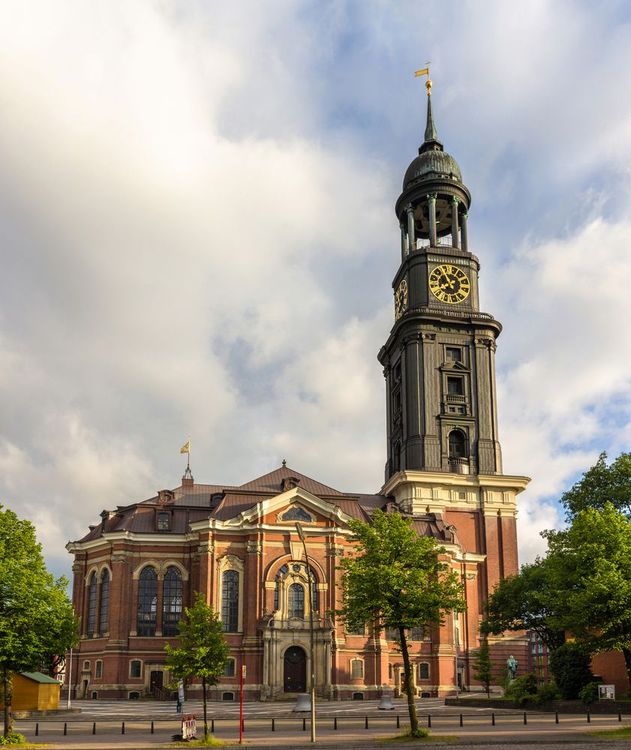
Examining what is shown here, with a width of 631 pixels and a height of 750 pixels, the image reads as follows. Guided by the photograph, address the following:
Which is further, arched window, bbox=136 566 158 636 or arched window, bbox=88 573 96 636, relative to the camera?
arched window, bbox=88 573 96 636

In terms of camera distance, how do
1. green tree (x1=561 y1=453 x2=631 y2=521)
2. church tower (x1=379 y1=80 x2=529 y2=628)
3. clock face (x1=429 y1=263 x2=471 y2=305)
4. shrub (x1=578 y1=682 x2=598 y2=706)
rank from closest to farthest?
shrub (x1=578 y1=682 x2=598 y2=706), green tree (x1=561 y1=453 x2=631 y2=521), church tower (x1=379 y1=80 x2=529 y2=628), clock face (x1=429 y1=263 x2=471 y2=305)

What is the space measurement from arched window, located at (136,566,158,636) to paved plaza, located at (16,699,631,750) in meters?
16.1

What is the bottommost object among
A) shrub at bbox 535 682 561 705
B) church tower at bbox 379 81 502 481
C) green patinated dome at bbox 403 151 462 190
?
shrub at bbox 535 682 561 705

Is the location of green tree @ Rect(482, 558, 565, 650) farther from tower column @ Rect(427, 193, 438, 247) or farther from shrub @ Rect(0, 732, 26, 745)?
shrub @ Rect(0, 732, 26, 745)

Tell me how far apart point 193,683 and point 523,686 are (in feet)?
88.4

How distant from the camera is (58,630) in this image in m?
34.8

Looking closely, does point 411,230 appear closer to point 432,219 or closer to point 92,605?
point 432,219

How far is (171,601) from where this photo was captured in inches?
2938

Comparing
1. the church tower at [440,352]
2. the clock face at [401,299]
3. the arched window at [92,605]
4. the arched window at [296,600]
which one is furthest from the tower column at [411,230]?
the arched window at [92,605]

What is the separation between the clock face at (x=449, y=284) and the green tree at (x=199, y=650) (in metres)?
A: 60.3

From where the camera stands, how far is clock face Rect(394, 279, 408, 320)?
3902 inches

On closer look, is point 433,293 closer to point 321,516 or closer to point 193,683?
point 321,516

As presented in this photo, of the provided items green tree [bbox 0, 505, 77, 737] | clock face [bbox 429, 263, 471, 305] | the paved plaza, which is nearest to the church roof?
the paved plaza

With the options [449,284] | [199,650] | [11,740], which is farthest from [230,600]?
[449,284]
